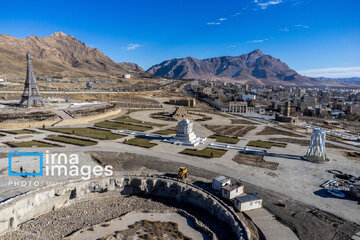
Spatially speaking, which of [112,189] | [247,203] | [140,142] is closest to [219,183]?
[247,203]

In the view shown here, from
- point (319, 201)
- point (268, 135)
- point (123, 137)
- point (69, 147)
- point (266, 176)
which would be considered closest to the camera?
point (319, 201)

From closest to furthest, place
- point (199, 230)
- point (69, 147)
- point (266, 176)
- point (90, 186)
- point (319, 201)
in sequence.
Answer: point (199, 230), point (319, 201), point (90, 186), point (266, 176), point (69, 147)

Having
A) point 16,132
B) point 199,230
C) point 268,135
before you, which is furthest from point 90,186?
point 268,135

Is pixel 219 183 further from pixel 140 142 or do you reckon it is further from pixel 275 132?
pixel 275 132

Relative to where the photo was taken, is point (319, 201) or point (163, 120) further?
point (163, 120)

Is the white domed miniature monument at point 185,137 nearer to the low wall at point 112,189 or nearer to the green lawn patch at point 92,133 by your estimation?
the green lawn patch at point 92,133

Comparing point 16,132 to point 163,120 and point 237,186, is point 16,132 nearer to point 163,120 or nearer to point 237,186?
point 163,120

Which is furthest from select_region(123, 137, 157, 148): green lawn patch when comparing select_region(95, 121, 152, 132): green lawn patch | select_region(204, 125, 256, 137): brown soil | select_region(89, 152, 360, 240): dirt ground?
select_region(204, 125, 256, 137): brown soil

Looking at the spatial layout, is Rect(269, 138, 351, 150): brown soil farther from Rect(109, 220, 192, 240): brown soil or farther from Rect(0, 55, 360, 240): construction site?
Rect(109, 220, 192, 240): brown soil
